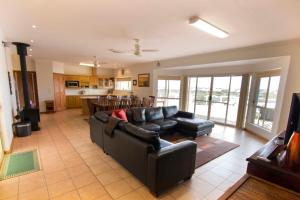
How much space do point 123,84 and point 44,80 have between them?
431 centimetres

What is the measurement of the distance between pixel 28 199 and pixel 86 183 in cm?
73

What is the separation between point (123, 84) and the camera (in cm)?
991

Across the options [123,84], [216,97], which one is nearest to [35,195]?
[216,97]

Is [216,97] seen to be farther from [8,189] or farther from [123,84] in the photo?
[8,189]

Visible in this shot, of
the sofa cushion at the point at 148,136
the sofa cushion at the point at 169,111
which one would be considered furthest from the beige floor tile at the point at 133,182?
the sofa cushion at the point at 169,111

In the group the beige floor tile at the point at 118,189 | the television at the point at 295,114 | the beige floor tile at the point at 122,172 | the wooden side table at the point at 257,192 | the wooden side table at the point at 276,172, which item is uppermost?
the television at the point at 295,114

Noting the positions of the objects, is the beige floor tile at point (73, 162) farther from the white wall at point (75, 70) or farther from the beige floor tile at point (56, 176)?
the white wall at point (75, 70)

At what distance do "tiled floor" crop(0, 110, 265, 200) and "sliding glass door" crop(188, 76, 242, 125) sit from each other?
7.94 feet

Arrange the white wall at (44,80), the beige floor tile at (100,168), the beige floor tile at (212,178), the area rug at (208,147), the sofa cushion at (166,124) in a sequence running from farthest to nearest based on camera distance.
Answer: the white wall at (44,80) < the sofa cushion at (166,124) < the area rug at (208,147) < the beige floor tile at (100,168) < the beige floor tile at (212,178)

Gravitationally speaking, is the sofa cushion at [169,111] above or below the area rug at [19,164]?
above

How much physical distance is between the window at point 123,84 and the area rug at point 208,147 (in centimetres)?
575

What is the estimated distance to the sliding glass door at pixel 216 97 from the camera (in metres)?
5.92

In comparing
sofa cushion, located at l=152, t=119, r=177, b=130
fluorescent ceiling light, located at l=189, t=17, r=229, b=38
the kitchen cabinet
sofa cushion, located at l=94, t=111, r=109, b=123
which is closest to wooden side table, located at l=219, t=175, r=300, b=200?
fluorescent ceiling light, located at l=189, t=17, r=229, b=38

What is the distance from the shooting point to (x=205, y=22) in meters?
2.57
